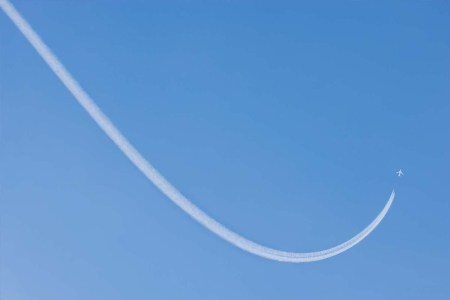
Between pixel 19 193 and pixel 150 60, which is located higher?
pixel 150 60

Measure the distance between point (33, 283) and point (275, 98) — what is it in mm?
795

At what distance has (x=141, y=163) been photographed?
1.18m

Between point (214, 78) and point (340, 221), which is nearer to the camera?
point (214, 78)

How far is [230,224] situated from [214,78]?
0.39 metres

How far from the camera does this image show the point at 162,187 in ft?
3.91

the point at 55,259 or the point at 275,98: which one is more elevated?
the point at 275,98

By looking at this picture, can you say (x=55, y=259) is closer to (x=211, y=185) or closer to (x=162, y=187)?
(x=162, y=187)

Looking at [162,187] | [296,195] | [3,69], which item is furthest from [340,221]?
[3,69]

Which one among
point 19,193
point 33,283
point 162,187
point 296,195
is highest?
point 296,195

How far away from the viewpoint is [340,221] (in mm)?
1322

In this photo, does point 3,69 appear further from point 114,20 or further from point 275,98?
point 275,98

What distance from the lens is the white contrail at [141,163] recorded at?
1118 mm

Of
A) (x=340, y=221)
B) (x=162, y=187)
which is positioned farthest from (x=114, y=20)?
(x=340, y=221)

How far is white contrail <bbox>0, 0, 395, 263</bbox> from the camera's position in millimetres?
1118
